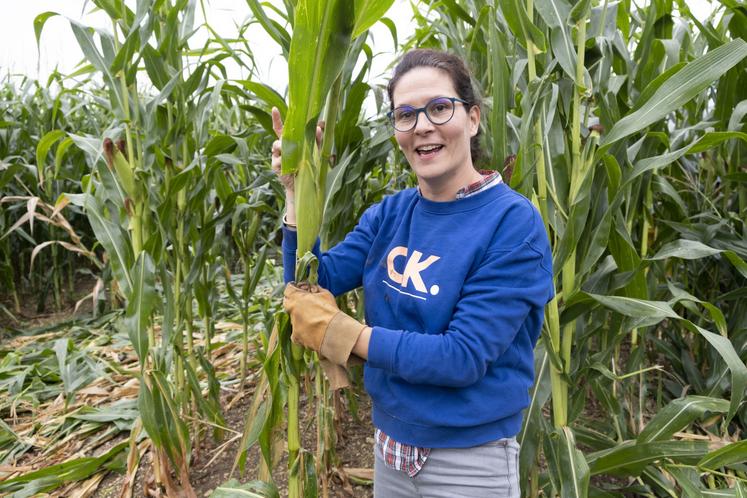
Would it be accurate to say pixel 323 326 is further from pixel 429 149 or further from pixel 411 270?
pixel 429 149

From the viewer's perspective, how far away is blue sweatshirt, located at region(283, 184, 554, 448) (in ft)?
2.99

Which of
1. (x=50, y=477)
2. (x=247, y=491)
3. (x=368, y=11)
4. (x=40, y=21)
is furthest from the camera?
(x=50, y=477)

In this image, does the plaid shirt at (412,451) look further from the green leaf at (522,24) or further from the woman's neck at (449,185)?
the green leaf at (522,24)

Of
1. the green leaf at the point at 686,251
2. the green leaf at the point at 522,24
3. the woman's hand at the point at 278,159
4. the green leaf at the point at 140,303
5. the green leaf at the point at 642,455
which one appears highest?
the green leaf at the point at 522,24

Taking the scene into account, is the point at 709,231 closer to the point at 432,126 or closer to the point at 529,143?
the point at 529,143

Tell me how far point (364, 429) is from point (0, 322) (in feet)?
10.4

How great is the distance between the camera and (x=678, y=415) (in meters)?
1.30

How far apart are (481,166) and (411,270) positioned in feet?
1.75

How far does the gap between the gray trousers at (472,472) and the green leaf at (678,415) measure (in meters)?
0.50

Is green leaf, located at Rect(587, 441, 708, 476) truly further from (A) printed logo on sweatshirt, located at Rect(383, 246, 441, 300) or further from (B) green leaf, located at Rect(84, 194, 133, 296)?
(B) green leaf, located at Rect(84, 194, 133, 296)

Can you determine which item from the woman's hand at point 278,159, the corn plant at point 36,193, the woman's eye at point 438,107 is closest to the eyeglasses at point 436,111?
the woman's eye at point 438,107

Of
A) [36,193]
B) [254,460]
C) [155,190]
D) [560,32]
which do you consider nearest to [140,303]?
[155,190]

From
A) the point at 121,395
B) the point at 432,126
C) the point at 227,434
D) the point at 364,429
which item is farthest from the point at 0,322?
the point at 432,126

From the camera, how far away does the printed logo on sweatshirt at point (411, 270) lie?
1.01 meters
